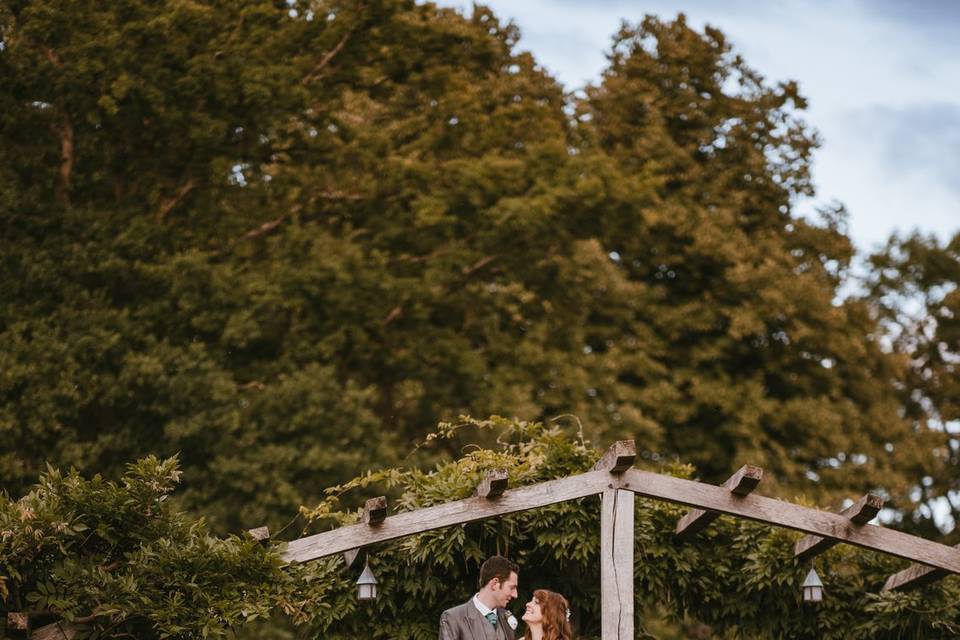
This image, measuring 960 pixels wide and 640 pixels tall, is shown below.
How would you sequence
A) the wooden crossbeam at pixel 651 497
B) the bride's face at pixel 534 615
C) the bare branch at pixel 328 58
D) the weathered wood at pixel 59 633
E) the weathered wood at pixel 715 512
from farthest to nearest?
the bare branch at pixel 328 58, the wooden crossbeam at pixel 651 497, the weathered wood at pixel 715 512, the bride's face at pixel 534 615, the weathered wood at pixel 59 633

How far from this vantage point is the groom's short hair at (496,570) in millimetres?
8180

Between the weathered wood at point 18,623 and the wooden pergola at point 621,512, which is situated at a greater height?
the wooden pergola at point 621,512

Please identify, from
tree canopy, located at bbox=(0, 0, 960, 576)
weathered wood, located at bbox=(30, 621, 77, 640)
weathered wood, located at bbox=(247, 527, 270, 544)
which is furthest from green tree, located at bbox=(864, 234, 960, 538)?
weathered wood, located at bbox=(30, 621, 77, 640)

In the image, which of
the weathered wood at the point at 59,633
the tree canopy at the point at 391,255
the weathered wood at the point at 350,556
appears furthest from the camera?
the tree canopy at the point at 391,255

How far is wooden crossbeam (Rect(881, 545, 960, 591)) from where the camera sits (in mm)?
9375

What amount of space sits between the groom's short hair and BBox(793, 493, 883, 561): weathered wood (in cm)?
256

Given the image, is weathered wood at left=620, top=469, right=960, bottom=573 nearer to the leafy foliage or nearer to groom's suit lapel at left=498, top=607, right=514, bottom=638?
the leafy foliage

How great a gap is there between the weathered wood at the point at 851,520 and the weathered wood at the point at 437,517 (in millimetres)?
2040

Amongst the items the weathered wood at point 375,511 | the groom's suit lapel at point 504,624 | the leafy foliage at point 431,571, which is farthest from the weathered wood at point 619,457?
the weathered wood at point 375,511

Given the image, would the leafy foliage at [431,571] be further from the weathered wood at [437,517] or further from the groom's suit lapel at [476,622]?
the groom's suit lapel at [476,622]

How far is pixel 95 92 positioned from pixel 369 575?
10.3 metres

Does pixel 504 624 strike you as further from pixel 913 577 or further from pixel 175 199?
pixel 175 199

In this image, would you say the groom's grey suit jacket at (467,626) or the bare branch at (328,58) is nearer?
the groom's grey suit jacket at (467,626)

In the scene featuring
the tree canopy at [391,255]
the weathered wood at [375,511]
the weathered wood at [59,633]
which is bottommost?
the weathered wood at [59,633]
